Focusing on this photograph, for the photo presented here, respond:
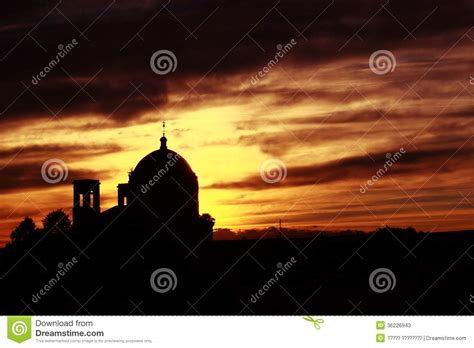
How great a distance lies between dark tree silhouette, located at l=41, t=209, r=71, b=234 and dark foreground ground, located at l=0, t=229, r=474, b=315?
15.8 ft

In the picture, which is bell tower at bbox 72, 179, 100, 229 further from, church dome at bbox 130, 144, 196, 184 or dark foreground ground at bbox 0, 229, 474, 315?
dark foreground ground at bbox 0, 229, 474, 315

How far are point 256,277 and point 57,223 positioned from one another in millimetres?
13937

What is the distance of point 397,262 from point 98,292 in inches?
393

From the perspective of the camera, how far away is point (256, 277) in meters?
29.0

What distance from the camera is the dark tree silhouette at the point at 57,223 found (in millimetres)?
36812

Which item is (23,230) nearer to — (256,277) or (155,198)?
(155,198)

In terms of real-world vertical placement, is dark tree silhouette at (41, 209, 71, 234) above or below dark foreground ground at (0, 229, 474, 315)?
above

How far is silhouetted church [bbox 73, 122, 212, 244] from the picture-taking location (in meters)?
37.8
